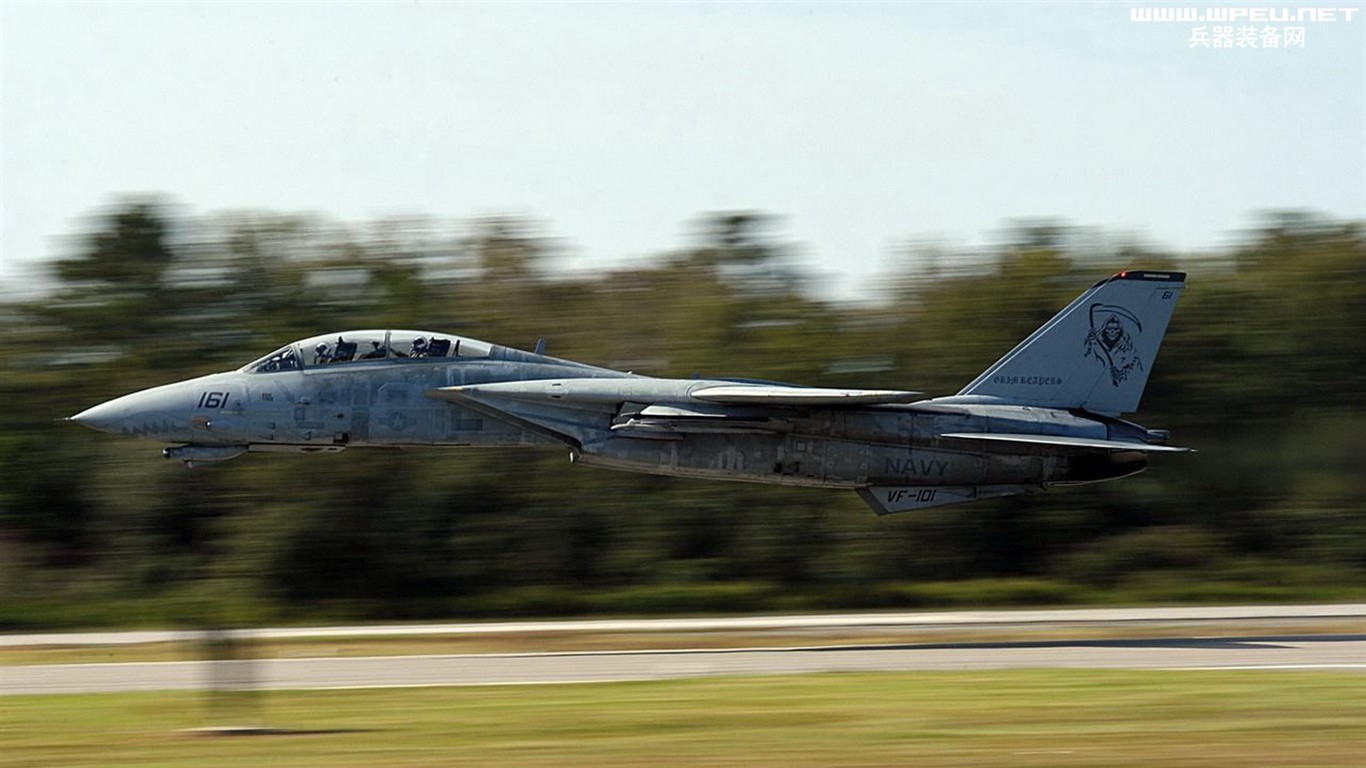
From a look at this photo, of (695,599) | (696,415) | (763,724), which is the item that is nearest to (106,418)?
(696,415)

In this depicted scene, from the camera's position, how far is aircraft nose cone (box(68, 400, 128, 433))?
20875 mm

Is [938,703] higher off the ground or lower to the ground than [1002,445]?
lower

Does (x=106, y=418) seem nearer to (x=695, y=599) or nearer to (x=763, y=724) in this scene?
(x=695, y=599)

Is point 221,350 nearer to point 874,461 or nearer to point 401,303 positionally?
point 401,303

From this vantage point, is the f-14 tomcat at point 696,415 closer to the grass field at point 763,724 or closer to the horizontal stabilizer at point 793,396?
the horizontal stabilizer at point 793,396

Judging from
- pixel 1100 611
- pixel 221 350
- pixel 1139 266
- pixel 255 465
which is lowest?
Result: pixel 1100 611

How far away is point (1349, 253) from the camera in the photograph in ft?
108

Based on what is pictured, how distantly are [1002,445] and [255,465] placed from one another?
16.4 metres

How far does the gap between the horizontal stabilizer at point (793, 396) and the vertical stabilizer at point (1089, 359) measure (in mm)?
2530

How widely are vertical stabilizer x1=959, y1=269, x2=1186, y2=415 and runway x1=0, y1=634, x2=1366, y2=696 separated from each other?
153 inches

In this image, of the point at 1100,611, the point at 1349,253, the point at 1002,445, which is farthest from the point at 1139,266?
the point at 1002,445

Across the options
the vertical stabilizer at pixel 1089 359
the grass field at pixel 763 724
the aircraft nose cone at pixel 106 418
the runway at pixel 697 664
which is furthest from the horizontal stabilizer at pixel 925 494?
the aircraft nose cone at pixel 106 418

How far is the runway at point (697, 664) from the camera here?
56.7ft

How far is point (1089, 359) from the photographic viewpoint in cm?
2247
